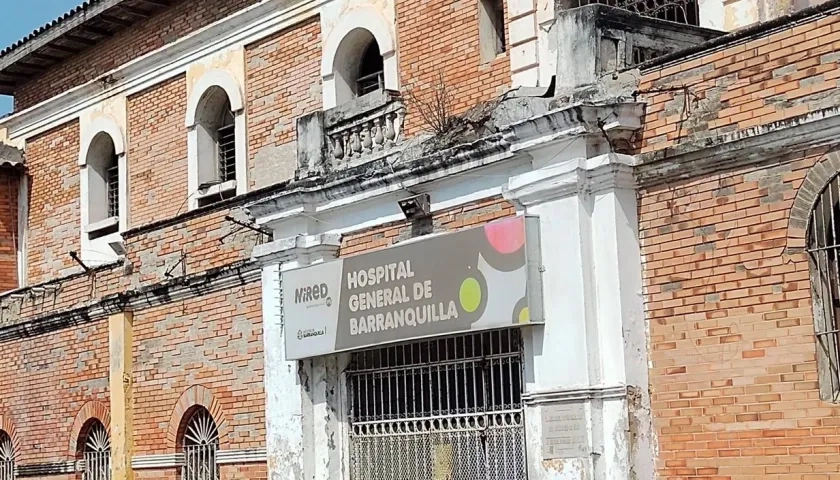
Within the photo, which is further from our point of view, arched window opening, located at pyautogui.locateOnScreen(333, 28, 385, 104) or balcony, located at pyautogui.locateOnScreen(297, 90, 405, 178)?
arched window opening, located at pyautogui.locateOnScreen(333, 28, 385, 104)

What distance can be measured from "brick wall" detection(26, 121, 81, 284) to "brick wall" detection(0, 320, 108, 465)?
191 centimetres

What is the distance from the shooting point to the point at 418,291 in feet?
36.9

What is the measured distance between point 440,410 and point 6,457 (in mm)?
9030

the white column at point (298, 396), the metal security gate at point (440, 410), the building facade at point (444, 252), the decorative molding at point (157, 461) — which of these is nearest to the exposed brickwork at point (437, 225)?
the building facade at point (444, 252)

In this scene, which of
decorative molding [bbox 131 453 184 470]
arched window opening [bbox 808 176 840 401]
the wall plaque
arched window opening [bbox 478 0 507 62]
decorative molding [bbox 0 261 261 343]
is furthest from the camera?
decorative molding [bbox 131 453 184 470]

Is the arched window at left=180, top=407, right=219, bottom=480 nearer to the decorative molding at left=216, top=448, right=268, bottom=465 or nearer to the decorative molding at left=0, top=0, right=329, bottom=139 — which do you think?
the decorative molding at left=216, top=448, right=268, bottom=465

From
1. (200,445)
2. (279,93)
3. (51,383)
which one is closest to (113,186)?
(51,383)

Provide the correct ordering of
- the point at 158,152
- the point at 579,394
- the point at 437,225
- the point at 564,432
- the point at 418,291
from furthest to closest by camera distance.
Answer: the point at 158,152 → the point at 437,225 → the point at 418,291 → the point at 564,432 → the point at 579,394

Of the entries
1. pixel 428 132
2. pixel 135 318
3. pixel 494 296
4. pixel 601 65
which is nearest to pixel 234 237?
pixel 135 318

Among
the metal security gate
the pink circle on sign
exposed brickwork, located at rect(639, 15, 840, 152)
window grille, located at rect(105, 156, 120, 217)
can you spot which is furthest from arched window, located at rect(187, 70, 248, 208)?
exposed brickwork, located at rect(639, 15, 840, 152)

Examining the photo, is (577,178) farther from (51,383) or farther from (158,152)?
(51,383)

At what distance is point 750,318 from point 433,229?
3.27m

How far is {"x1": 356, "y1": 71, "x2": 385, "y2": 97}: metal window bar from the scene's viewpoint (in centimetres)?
1573

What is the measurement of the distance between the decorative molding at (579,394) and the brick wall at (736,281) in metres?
0.25
